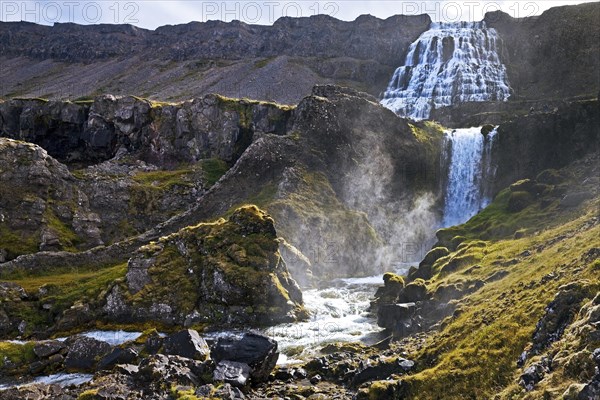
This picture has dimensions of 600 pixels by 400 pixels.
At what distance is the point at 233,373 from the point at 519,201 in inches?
1742

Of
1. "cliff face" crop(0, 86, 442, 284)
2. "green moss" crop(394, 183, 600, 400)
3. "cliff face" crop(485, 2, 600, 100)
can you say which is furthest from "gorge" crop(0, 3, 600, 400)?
"cliff face" crop(485, 2, 600, 100)

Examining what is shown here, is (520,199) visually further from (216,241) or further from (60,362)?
(60,362)

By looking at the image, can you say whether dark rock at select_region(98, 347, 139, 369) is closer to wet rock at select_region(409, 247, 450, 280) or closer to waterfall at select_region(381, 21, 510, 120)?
wet rock at select_region(409, 247, 450, 280)

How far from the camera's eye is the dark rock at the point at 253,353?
3109 cm

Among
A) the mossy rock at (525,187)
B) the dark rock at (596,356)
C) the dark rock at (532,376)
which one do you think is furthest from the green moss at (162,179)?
the dark rock at (596,356)

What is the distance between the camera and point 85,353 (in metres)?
38.5

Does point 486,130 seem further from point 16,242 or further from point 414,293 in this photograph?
point 16,242

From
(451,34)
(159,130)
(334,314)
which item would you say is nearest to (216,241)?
(334,314)

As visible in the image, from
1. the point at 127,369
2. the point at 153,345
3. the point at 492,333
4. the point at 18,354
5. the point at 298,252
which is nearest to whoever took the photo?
the point at 492,333

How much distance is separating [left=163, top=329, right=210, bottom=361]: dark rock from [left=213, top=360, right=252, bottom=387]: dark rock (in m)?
2.20

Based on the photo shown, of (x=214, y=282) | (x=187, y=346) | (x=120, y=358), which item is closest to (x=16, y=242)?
(x=214, y=282)

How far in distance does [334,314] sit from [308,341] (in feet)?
30.1

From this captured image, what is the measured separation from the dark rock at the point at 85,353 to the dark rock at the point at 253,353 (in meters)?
11.6

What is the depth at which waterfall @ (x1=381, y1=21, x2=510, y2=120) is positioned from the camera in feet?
518
